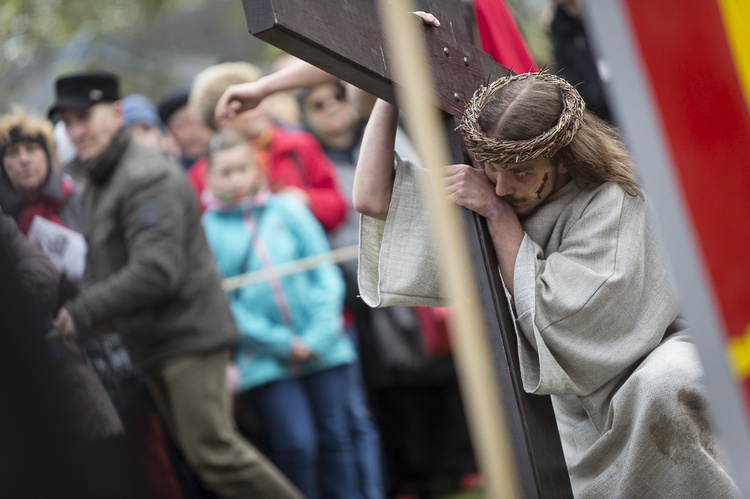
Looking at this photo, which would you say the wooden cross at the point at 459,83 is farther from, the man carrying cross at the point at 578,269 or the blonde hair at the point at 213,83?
the blonde hair at the point at 213,83

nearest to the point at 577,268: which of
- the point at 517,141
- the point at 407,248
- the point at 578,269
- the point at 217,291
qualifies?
the point at 578,269

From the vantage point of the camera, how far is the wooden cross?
2.37 m

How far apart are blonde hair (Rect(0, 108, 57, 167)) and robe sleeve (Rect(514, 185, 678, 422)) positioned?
265cm

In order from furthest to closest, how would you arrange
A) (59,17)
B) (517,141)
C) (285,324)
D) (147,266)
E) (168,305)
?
(59,17) < (285,324) < (168,305) < (147,266) < (517,141)

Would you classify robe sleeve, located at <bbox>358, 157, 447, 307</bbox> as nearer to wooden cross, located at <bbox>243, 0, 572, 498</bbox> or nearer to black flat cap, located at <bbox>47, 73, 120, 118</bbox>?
wooden cross, located at <bbox>243, 0, 572, 498</bbox>

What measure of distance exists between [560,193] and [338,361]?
1.99 metres

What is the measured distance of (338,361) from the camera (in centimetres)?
461

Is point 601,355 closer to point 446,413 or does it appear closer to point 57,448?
point 57,448

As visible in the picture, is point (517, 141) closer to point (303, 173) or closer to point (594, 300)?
point (594, 300)

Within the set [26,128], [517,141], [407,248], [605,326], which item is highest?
[26,128]

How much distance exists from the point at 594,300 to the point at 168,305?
2.11m

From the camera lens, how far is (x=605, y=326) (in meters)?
2.72

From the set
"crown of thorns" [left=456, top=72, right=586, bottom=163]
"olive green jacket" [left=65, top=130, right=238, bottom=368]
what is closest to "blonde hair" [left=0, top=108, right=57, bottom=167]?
"olive green jacket" [left=65, top=130, right=238, bottom=368]

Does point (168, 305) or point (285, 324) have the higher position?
point (168, 305)
